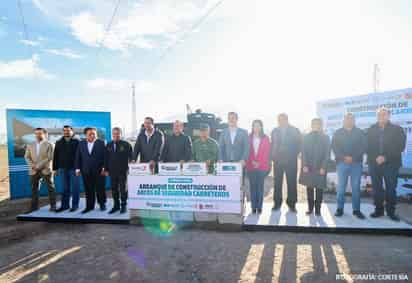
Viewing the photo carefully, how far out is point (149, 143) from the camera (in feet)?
15.7

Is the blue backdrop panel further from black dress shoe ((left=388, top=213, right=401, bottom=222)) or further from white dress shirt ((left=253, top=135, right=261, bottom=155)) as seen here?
black dress shoe ((left=388, top=213, right=401, bottom=222))

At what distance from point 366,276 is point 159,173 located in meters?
3.35

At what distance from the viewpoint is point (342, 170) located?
4473mm

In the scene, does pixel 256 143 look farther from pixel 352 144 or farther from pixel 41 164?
pixel 41 164

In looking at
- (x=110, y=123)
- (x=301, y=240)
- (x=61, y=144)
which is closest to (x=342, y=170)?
(x=301, y=240)

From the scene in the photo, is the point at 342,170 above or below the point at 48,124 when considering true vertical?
below

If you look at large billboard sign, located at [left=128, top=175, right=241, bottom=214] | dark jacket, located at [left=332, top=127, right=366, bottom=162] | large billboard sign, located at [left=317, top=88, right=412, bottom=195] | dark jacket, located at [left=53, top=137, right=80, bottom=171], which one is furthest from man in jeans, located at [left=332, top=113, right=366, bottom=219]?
dark jacket, located at [left=53, top=137, right=80, bottom=171]

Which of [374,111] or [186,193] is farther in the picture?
[374,111]

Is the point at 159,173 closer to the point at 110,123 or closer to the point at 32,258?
the point at 32,258

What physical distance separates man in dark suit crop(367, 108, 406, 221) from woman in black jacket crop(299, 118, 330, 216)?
2.61 feet

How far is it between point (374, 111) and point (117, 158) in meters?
6.71

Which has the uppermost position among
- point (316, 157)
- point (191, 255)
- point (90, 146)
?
point (90, 146)

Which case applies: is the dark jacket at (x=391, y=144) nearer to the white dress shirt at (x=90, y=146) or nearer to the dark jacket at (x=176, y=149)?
the dark jacket at (x=176, y=149)

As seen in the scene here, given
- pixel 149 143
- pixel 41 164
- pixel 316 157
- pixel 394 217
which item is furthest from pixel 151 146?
pixel 394 217
